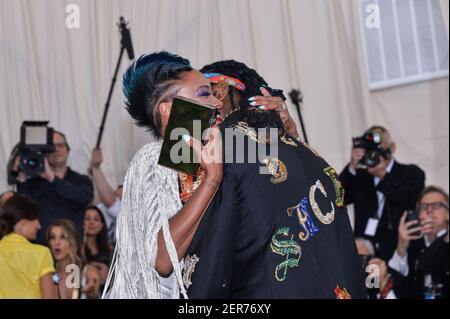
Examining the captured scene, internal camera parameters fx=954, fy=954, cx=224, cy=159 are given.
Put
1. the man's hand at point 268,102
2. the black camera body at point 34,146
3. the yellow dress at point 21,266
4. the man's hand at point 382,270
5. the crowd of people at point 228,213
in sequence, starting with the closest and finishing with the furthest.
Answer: the crowd of people at point 228,213 → the man's hand at point 268,102 → the yellow dress at point 21,266 → the black camera body at point 34,146 → the man's hand at point 382,270

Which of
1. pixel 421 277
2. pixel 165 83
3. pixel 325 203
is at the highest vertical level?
pixel 165 83

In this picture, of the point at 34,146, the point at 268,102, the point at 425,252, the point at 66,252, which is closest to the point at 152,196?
the point at 268,102

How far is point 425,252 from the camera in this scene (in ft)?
18.6

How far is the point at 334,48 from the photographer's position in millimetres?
5734

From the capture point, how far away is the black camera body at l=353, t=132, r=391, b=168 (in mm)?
6027

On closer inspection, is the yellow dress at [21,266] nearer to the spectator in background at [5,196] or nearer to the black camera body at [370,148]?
the spectator in background at [5,196]

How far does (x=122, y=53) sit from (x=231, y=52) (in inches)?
22.9

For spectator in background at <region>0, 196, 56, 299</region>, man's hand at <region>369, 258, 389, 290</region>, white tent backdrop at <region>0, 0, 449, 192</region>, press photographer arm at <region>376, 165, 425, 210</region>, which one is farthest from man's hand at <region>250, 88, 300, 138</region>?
press photographer arm at <region>376, 165, 425, 210</region>

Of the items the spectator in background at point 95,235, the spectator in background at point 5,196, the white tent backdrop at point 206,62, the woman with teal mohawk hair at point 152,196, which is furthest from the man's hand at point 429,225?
the woman with teal mohawk hair at point 152,196

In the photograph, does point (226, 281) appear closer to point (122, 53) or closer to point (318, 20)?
point (122, 53)

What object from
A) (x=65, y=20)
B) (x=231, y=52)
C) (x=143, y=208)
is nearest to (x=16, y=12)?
(x=65, y=20)

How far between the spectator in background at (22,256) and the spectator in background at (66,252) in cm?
21

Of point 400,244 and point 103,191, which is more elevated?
point 103,191

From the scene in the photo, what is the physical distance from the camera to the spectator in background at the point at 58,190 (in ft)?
19.0
